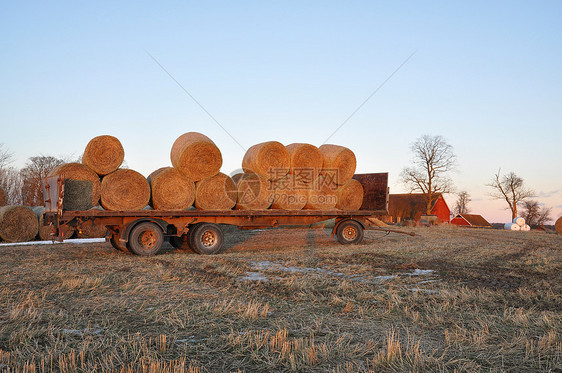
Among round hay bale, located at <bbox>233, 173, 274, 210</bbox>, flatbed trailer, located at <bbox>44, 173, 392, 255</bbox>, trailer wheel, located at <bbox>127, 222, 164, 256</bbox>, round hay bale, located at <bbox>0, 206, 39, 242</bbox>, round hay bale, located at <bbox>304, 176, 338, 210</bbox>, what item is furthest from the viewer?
round hay bale, located at <bbox>0, 206, 39, 242</bbox>

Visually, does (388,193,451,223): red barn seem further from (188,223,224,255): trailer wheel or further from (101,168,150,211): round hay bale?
(101,168,150,211): round hay bale

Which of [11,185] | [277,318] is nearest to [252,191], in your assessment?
[277,318]

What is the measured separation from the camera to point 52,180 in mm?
10484

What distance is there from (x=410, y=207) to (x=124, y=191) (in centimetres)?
4750

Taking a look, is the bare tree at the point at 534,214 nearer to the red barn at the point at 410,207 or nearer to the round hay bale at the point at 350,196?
the red barn at the point at 410,207

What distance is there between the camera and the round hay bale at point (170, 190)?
11203 millimetres

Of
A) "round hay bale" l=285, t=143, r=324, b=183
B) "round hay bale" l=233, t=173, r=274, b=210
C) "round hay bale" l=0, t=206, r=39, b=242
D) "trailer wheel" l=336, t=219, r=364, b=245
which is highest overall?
"round hay bale" l=285, t=143, r=324, b=183

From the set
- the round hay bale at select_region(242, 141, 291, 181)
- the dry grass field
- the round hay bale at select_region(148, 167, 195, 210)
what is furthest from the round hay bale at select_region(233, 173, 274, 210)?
the dry grass field

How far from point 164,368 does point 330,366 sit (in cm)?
134

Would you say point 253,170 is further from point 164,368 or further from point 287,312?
point 164,368

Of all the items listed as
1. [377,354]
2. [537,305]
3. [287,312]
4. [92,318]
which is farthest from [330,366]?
[537,305]

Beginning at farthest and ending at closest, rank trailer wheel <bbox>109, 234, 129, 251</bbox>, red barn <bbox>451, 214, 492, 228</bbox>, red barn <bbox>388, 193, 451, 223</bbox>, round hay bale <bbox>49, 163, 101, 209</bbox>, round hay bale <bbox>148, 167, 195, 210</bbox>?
red barn <bbox>451, 214, 492, 228</bbox>
red barn <bbox>388, 193, 451, 223</bbox>
trailer wheel <bbox>109, 234, 129, 251</bbox>
round hay bale <bbox>148, 167, 195, 210</bbox>
round hay bale <bbox>49, 163, 101, 209</bbox>

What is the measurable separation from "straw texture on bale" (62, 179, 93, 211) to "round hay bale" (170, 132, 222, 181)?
2297 millimetres

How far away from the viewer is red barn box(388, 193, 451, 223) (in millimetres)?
52875
